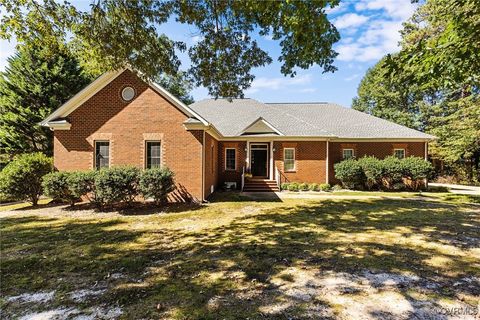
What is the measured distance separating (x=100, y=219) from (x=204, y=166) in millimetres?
4581

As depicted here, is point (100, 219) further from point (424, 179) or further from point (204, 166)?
point (424, 179)

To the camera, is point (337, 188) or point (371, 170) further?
point (337, 188)

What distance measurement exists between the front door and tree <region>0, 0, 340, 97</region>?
29.1 ft

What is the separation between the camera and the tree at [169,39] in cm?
594

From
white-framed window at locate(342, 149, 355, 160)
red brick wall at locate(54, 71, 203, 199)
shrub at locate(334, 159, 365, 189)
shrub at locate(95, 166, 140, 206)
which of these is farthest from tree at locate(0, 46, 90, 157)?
white-framed window at locate(342, 149, 355, 160)

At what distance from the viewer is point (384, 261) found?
505 cm

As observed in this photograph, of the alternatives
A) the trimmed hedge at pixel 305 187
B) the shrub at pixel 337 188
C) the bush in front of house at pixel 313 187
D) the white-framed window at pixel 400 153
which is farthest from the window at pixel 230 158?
the white-framed window at pixel 400 153

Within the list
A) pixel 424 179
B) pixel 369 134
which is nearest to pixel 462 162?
pixel 424 179

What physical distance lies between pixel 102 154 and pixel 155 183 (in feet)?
12.4

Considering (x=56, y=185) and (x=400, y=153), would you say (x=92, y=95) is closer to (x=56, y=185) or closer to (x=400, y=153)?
(x=56, y=185)

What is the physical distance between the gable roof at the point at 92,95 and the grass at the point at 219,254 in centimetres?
435

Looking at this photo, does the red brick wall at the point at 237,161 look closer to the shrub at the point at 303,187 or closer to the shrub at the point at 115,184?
the shrub at the point at 303,187

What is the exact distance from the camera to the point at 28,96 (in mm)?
18469

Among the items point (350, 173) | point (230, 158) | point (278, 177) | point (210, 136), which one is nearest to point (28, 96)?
point (210, 136)
